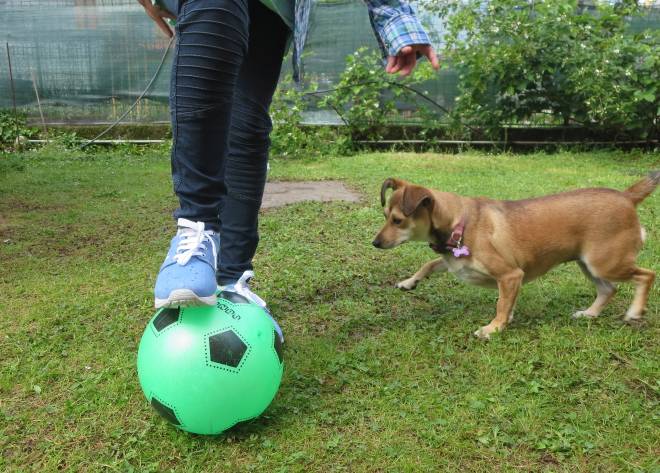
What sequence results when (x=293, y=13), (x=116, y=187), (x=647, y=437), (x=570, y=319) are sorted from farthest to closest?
(x=116, y=187) → (x=570, y=319) → (x=293, y=13) → (x=647, y=437)

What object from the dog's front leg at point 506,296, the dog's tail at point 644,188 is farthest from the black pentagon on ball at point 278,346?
the dog's tail at point 644,188

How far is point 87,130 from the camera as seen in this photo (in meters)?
10.9

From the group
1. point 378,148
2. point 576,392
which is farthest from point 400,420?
point 378,148

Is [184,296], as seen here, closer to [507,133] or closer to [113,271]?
[113,271]

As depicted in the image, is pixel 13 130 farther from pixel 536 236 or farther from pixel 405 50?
pixel 405 50

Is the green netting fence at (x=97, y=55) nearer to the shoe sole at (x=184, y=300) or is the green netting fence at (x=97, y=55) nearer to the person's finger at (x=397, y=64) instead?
the person's finger at (x=397, y=64)

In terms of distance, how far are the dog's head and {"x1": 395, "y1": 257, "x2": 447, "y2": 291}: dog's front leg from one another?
182 mm

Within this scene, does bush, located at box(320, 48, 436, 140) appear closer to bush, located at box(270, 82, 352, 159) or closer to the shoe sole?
bush, located at box(270, 82, 352, 159)

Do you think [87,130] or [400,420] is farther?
[87,130]

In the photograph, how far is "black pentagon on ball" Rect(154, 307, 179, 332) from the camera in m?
2.07

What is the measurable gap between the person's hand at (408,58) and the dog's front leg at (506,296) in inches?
52.8

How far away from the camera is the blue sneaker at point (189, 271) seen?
6.37 ft

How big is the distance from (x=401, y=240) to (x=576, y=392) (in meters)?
1.43

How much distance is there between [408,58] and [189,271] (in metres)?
1.23
